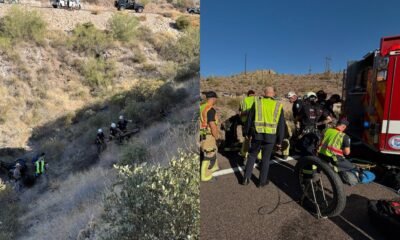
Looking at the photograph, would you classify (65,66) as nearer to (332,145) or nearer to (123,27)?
(123,27)

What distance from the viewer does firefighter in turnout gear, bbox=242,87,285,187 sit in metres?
2.26

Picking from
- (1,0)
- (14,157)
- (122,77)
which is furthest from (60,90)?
(1,0)

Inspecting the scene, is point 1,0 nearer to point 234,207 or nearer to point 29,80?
point 29,80

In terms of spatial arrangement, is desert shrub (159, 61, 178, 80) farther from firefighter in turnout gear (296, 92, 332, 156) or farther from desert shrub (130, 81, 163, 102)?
firefighter in turnout gear (296, 92, 332, 156)

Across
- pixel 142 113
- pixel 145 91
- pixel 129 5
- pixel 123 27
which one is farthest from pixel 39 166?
pixel 129 5

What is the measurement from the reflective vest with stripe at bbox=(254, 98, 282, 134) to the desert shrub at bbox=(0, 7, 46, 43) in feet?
149

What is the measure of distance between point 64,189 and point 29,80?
2543 centimetres

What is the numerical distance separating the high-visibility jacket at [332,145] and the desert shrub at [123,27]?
141 ft

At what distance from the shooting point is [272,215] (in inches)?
62.8

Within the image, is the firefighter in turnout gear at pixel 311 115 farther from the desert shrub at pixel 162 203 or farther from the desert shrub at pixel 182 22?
the desert shrub at pixel 182 22

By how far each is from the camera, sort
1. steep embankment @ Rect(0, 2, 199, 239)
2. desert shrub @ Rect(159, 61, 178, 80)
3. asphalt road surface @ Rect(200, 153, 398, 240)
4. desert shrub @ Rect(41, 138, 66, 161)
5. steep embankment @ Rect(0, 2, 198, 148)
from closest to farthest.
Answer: asphalt road surface @ Rect(200, 153, 398, 240) → steep embankment @ Rect(0, 2, 199, 239) → desert shrub @ Rect(41, 138, 66, 161) → steep embankment @ Rect(0, 2, 198, 148) → desert shrub @ Rect(159, 61, 178, 80)

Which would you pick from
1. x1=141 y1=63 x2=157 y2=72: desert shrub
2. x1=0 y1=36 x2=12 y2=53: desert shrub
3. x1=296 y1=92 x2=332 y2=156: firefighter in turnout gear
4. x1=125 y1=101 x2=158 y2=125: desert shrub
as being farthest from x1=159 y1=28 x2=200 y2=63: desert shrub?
x1=296 y1=92 x2=332 y2=156: firefighter in turnout gear

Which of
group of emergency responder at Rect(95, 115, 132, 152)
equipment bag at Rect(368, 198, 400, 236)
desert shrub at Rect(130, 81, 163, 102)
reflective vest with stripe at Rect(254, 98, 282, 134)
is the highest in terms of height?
reflective vest with stripe at Rect(254, 98, 282, 134)

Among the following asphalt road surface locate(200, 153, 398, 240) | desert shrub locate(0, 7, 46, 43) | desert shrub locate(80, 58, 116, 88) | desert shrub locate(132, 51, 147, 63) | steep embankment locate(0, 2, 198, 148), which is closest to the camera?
asphalt road surface locate(200, 153, 398, 240)
